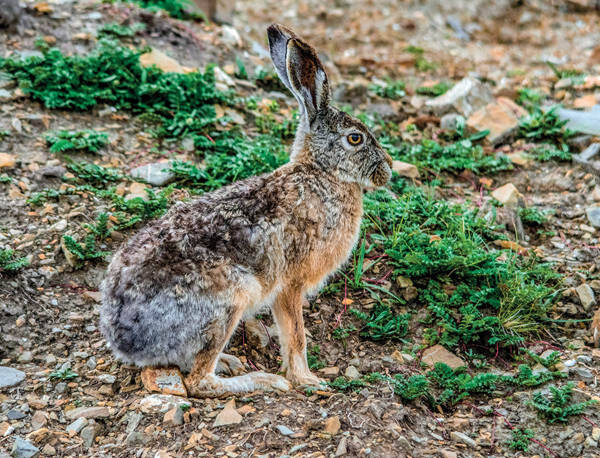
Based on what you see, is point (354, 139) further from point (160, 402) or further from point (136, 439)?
point (136, 439)

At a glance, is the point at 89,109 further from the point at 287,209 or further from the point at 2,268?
the point at 287,209

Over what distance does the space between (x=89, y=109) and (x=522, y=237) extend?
4.65 m

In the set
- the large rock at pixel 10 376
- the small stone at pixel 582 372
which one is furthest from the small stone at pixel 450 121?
the large rock at pixel 10 376

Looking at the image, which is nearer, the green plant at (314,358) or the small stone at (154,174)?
the green plant at (314,358)

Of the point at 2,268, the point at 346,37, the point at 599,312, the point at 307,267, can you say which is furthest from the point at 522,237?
the point at 346,37

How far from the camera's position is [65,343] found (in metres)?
4.85

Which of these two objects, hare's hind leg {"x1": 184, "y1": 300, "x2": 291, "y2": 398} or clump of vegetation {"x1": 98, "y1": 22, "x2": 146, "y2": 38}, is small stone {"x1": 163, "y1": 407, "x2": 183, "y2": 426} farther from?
clump of vegetation {"x1": 98, "y1": 22, "x2": 146, "y2": 38}

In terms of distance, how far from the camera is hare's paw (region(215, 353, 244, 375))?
4.81 meters

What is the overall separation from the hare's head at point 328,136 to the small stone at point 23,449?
2757 mm

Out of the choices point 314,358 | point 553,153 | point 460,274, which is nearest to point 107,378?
point 314,358

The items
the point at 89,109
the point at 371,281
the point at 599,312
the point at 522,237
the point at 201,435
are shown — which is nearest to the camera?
the point at 201,435

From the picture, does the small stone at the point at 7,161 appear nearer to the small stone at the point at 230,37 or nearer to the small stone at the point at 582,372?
the small stone at the point at 230,37

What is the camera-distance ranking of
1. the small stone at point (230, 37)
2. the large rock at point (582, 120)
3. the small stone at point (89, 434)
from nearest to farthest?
the small stone at point (89, 434) → the large rock at point (582, 120) → the small stone at point (230, 37)

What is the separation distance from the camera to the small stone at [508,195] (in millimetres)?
6434
